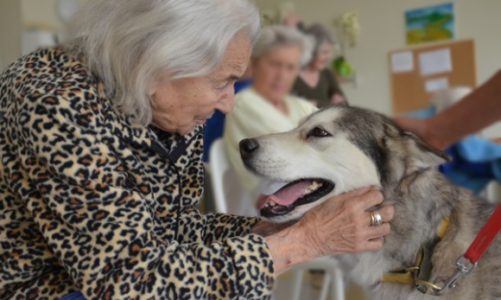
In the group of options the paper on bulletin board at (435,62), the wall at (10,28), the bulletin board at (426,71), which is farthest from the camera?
the paper on bulletin board at (435,62)

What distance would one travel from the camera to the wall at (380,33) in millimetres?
4184

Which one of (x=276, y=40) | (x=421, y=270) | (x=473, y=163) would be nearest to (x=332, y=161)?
(x=421, y=270)

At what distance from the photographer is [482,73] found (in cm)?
423

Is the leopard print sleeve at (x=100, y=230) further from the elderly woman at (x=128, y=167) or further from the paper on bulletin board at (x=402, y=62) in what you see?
the paper on bulletin board at (x=402, y=62)

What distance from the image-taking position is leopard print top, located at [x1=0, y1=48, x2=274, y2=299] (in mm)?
886

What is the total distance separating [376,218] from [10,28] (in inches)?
128

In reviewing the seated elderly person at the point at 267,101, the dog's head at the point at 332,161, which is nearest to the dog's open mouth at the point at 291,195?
the dog's head at the point at 332,161

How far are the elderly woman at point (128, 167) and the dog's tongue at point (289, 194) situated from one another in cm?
11

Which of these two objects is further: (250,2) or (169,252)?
(250,2)

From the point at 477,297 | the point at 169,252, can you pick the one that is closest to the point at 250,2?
the point at 169,252

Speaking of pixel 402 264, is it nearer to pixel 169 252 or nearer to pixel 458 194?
pixel 458 194

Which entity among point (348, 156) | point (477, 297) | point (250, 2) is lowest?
point (477, 297)

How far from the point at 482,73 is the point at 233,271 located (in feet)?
12.8

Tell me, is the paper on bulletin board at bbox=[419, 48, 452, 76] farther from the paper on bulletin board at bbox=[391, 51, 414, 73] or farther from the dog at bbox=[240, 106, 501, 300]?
the dog at bbox=[240, 106, 501, 300]
